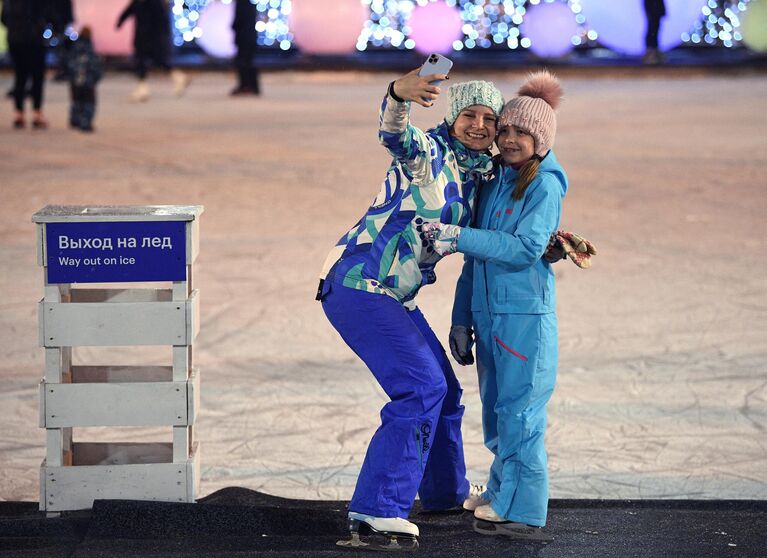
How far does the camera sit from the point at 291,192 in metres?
10.2

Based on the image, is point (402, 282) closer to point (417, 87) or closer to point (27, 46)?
point (417, 87)

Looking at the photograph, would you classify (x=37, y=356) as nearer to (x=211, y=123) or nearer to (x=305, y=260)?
(x=305, y=260)

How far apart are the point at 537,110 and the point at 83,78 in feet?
36.9

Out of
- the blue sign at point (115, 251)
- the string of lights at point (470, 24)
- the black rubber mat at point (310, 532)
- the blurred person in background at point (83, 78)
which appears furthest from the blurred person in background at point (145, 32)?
the black rubber mat at point (310, 532)

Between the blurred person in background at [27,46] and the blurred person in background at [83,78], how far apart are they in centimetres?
42

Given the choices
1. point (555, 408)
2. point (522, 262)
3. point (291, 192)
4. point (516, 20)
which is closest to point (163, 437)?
point (555, 408)

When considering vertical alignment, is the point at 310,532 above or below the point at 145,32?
below

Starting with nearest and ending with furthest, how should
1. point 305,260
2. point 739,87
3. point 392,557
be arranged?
point 392,557
point 305,260
point 739,87

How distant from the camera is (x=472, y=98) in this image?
11.3ft

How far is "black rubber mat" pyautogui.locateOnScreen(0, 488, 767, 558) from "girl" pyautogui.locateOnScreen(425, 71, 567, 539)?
0.13 meters

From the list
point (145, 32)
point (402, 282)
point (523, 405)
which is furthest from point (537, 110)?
point (145, 32)

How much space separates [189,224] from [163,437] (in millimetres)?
1497

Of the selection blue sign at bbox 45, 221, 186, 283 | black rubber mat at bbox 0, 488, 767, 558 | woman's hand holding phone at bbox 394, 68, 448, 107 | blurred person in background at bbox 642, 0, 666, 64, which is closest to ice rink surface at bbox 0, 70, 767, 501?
black rubber mat at bbox 0, 488, 767, 558

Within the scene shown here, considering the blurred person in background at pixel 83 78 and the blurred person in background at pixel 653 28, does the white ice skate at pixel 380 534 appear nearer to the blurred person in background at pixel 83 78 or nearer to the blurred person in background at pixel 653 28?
the blurred person in background at pixel 83 78
